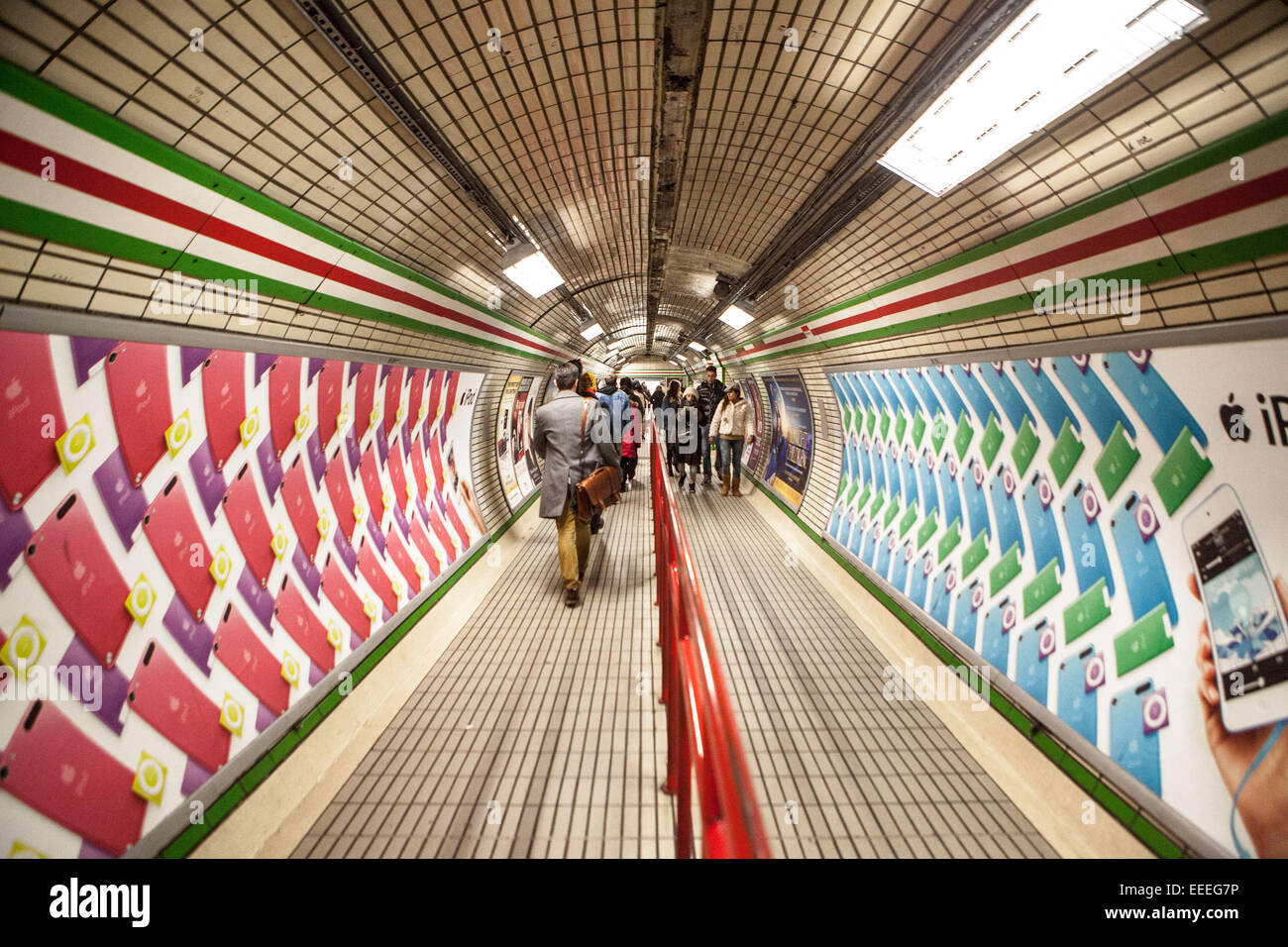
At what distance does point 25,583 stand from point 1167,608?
465cm

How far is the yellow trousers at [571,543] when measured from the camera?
15.3 ft

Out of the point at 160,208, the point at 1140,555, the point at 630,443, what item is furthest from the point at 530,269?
the point at 1140,555

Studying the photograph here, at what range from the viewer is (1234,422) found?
1.92 metres

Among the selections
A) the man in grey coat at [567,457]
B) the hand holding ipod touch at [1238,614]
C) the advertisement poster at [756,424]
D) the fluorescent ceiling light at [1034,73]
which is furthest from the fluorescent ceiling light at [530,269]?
the advertisement poster at [756,424]

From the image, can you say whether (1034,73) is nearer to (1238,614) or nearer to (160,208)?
(1238,614)

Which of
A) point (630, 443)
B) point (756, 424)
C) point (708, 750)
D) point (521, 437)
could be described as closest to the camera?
point (708, 750)

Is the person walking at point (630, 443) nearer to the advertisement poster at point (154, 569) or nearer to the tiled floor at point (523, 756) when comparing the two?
the tiled floor at point (523, 756)

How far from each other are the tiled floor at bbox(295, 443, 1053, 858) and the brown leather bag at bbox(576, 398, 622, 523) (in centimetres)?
98

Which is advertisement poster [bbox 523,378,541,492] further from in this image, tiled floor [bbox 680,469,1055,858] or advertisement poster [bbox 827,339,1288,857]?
advertisement poster [bbox 827,339,1288,857]

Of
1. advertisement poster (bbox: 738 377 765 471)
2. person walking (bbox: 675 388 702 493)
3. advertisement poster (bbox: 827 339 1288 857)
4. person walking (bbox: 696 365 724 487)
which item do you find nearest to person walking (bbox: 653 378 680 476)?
person walking (bbox: 675 388 702 493)

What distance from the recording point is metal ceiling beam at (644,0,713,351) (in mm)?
2207

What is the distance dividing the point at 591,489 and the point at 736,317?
4.77 m
